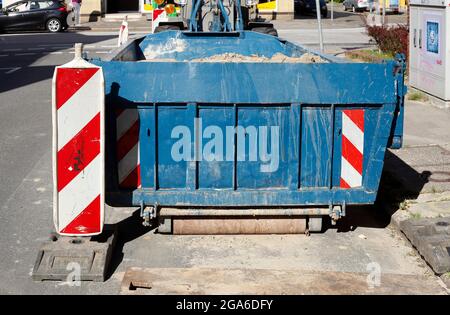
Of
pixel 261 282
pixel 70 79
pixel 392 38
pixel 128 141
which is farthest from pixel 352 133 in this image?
pixel 392 38

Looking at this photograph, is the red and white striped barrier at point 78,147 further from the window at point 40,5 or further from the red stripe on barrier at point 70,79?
the window at point 40,5

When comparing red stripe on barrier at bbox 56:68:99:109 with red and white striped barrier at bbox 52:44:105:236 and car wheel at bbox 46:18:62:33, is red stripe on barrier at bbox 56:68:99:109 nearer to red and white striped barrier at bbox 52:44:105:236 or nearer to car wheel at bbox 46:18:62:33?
red and white striped barrier at bbox 52:44:105:236

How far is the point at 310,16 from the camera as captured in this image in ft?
160

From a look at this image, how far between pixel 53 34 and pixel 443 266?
106ft

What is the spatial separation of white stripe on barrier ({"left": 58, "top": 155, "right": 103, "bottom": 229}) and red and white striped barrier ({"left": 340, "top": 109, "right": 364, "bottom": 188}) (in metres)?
2.16

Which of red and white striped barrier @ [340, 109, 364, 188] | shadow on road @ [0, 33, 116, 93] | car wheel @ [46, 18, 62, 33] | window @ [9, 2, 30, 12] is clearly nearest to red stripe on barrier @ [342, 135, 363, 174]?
red and white striped barrier @ [340, 109, 364, 188]

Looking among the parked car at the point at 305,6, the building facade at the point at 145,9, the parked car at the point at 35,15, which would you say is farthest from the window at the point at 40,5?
the parked car at the point at 305,6

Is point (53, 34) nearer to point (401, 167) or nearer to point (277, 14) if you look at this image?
point (277, 14)

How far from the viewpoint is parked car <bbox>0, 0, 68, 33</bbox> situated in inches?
1500

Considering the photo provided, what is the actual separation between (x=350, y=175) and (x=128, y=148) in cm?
199

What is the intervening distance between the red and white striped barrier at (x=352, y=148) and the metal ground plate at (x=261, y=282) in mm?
1006

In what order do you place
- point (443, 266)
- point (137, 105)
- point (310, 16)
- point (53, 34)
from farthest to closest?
point (310, 16), point (53, 34), point (137, 105), point (443, 266)

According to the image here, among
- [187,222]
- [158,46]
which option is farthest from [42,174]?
[187,222]

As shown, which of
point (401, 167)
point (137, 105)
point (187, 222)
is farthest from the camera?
point (401, 167)
